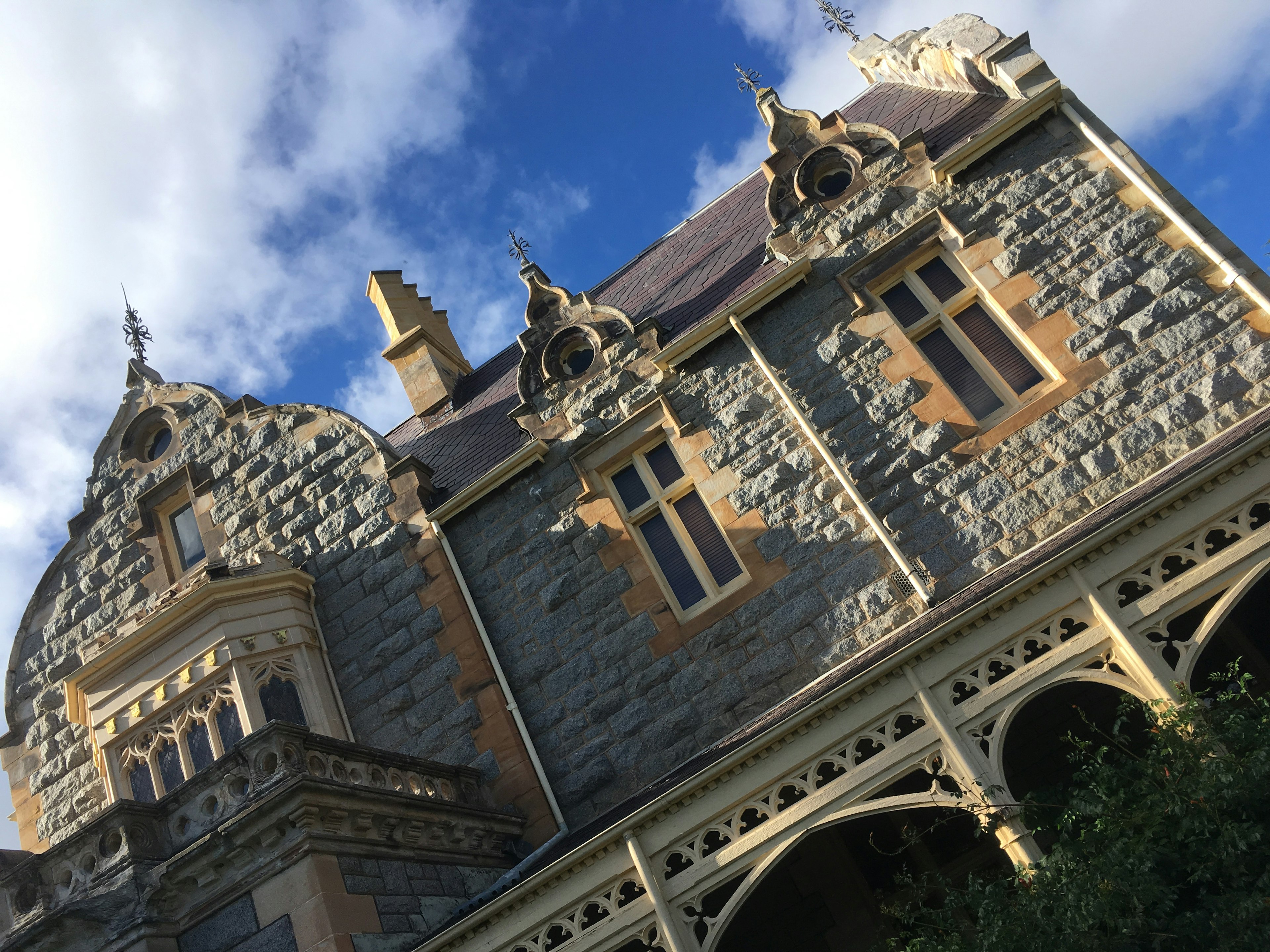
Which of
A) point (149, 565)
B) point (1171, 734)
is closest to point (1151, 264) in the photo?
point (1171, 734)

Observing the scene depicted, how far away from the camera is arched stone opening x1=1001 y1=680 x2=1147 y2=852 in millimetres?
8727

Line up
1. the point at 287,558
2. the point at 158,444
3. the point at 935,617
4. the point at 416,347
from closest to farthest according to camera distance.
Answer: the point at 935,617
the point at 287,558
the point at 158,444
the point at 416,347

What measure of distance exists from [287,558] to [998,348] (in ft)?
27.8

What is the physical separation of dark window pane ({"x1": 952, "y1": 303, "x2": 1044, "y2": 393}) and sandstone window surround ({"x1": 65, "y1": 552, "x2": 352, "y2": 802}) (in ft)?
25.7

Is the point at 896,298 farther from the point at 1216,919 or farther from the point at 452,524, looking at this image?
the point at 1216,919

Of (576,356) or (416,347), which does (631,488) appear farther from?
(416,347)

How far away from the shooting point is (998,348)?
9789mm

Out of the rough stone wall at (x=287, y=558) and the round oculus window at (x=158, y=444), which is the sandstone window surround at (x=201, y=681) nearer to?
the rough stone wall at (x=287, y=558)

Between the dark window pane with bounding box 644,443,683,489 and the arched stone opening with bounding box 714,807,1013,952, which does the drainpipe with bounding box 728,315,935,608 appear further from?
the arched stone opening with bounding box 714,807,1013,952

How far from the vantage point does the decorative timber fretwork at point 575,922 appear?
278 inches

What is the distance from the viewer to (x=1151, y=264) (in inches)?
361

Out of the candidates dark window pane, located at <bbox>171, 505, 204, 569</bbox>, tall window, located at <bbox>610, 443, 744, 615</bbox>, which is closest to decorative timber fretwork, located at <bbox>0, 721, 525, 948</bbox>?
tall window, located at <bbox>610, 443, 744, 615</bbox>

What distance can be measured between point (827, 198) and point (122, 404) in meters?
10.3

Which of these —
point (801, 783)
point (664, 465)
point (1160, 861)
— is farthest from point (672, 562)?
point (1160, 861)
